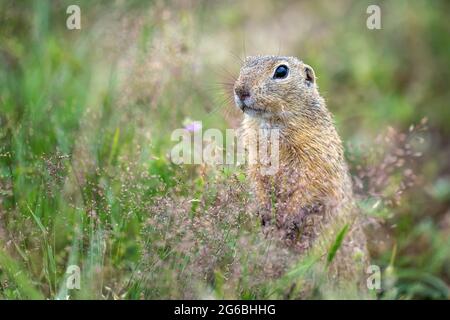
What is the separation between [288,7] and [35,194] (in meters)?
5.14

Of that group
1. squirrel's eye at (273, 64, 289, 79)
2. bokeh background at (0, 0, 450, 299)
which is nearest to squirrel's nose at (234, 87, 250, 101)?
squirrel's eye at (273, 64, 289, 79)

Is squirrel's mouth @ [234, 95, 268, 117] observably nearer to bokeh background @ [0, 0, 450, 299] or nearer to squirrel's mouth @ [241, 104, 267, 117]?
squirrel's mouth @ [241, 104, 267, 117]

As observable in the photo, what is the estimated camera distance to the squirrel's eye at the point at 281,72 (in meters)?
4.13

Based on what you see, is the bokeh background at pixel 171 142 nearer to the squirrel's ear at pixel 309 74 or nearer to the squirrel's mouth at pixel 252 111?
the squirrel's mouth at pixel 252 111

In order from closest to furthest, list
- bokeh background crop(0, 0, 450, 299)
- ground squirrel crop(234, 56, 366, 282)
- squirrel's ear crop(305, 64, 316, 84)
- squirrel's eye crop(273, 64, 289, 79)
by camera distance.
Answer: bokeh background crop(0, 0, 450, 299) < ground squirrel crop(234, 56, 366, 282) < squirrel's eye crop(273, 64, 289, 79) < squirrel's ear crop(305, 64, 316, 84)

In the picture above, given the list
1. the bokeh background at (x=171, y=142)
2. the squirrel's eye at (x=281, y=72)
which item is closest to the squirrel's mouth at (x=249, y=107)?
the squirrel's eye at (x=281, y=72)

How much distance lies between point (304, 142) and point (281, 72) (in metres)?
0.41

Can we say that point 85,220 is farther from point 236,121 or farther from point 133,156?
point 236,121

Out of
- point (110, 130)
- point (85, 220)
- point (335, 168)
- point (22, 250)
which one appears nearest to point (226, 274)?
point (85, 220)

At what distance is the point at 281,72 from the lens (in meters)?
4.16

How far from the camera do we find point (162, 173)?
4.05 meters

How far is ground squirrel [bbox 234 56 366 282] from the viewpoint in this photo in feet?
12.4

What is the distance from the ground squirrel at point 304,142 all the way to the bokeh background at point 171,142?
195 mm

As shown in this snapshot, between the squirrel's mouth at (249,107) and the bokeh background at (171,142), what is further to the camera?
the squirrel's mouth at (249,107)
